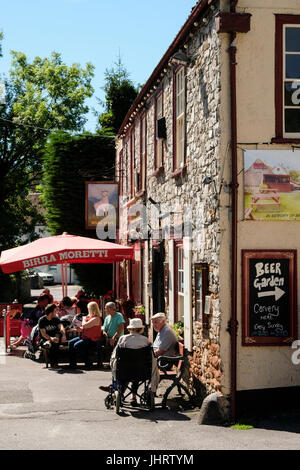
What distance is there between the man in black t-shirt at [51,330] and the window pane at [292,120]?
260 inches

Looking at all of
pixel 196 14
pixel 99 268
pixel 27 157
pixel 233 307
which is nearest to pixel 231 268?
pixel 233 307

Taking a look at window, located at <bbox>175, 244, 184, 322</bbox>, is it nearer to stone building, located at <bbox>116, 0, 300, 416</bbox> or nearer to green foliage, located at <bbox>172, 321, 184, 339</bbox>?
green foliage, located at <bbox>172, 321, 184, 339</bbox>

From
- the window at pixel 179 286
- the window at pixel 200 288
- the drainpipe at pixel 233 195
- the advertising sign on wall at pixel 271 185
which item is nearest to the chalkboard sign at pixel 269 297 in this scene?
the drainpipe at pixel 233 195

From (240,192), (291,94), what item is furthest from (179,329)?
(291,94)

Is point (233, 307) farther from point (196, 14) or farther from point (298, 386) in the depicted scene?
point (196, 14)

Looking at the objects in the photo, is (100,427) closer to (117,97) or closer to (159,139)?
(159,139)

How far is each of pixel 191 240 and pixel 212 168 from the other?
1.74 m

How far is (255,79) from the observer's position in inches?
395

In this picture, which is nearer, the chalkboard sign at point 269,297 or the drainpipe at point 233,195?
the drainpipe at point 233,195

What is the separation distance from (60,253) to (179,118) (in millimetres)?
3906

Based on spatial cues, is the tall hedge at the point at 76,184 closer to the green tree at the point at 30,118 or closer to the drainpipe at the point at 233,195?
the green tree at the point at 30,118

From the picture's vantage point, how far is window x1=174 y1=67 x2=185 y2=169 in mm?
12952

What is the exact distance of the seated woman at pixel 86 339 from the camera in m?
14.1

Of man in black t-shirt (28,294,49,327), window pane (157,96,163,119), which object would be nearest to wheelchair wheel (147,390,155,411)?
man in black t-shirt (28,294,49,327)
